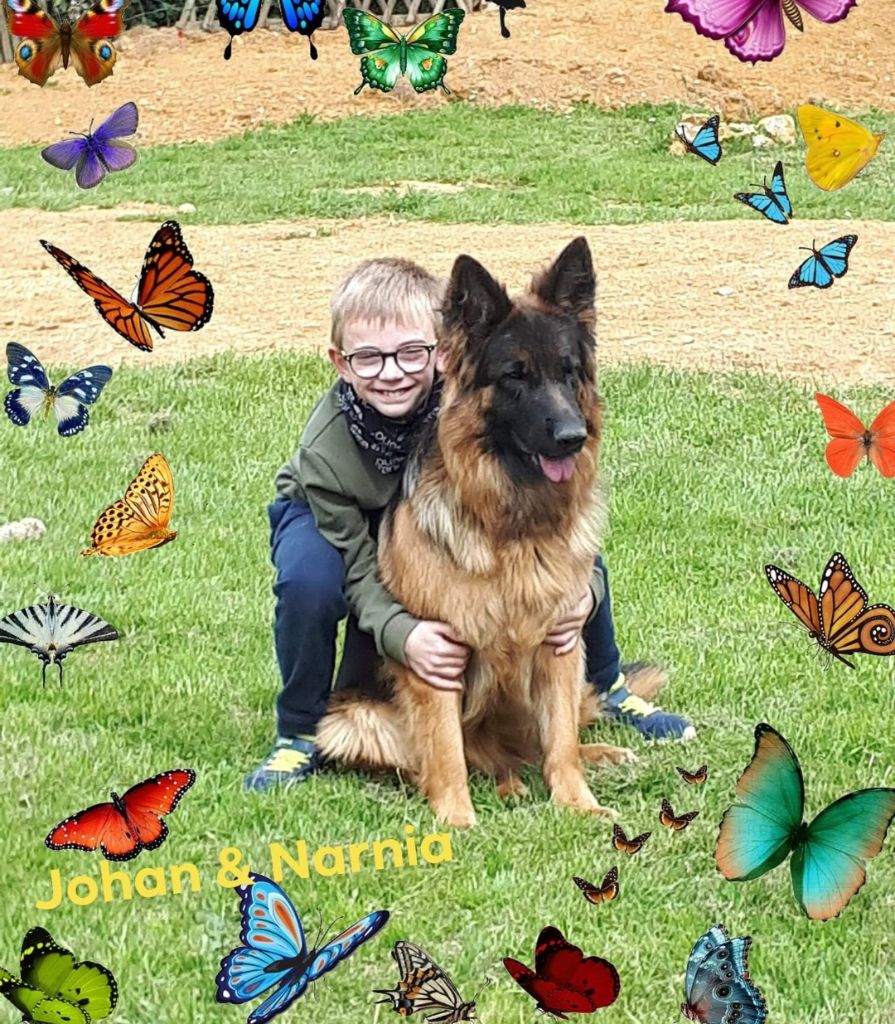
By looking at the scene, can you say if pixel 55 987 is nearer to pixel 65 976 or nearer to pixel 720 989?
pixel 65 976

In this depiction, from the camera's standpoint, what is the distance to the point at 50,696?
518 cm

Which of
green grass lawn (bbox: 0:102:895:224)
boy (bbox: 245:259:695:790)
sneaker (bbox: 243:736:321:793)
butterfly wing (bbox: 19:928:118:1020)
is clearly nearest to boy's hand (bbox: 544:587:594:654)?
boy (bbox: 245:259:695:790)

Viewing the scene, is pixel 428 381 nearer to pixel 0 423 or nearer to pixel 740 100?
pixel 0 423

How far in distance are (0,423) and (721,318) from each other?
15.4 feet

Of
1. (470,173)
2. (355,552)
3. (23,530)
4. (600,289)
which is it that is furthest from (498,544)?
(470,173)

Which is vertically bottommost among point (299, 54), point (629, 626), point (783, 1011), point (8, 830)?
point (299, 54)

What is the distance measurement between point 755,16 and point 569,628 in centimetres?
261

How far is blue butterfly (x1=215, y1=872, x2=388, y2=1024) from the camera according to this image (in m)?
3.20

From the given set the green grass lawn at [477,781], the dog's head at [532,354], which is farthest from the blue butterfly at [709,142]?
the green grass lawn at [477,781]

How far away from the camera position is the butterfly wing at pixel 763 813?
3377 mm

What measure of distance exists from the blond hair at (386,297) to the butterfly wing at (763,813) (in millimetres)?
1567

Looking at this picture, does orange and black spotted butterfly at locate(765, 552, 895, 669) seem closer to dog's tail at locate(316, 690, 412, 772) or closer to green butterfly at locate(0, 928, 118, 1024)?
dog's tail at locate(316, 690, 412, 772)

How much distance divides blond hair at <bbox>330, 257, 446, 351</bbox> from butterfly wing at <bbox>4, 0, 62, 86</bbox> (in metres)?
1.41

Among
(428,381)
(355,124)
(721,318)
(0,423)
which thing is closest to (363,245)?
(721,318)
